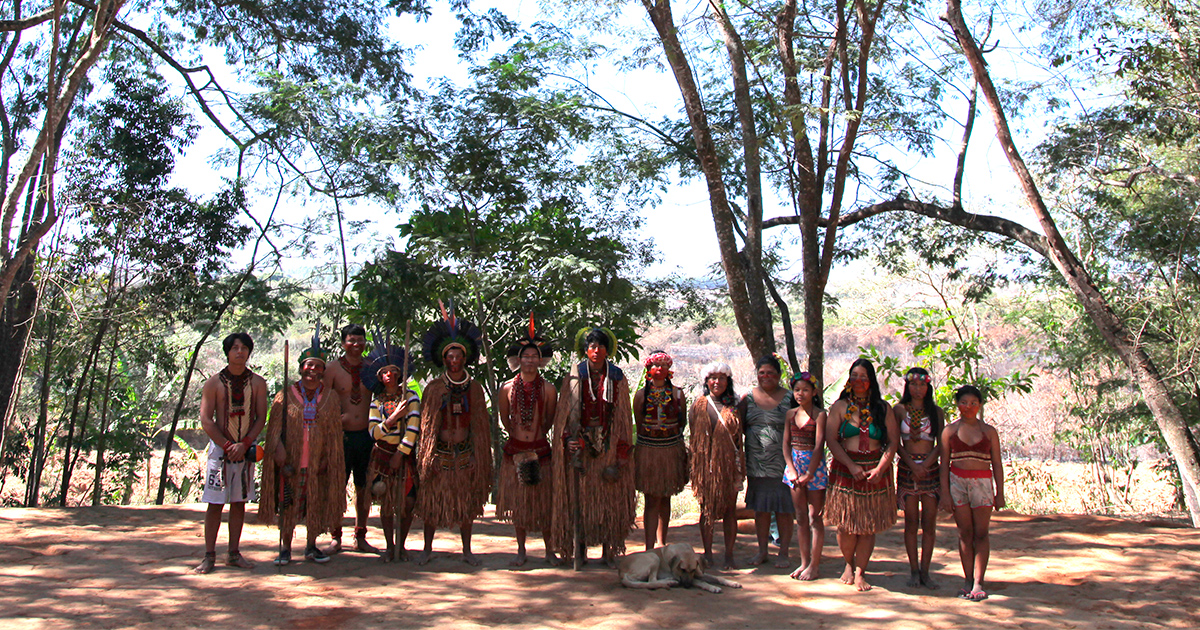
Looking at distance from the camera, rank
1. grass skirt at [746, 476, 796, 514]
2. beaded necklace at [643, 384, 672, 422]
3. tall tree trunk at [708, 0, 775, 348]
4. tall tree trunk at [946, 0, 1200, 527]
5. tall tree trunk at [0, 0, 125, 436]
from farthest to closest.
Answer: tall tree trunk at [946, 0, 1200, 527] → tall tree trunk at [708, 0, 775, 348] → tall tree trunk at [0, 0, 125, 436] → beaded necklace at [643, 384, 672, 422] → grass skirt at [746, 476, 796, 514]

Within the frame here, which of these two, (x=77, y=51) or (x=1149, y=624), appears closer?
(x=1149, y=624)

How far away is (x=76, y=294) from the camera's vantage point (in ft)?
34.4

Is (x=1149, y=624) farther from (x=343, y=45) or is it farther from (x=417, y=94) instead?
(x=343, y=45)

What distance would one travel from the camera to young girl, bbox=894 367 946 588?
5.38 metres

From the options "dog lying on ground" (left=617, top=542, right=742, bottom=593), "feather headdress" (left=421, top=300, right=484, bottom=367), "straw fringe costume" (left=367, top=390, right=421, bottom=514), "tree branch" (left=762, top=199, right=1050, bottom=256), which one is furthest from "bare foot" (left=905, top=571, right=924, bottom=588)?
"tree branch" (left=762, top=199, right=1050, bottom=256)

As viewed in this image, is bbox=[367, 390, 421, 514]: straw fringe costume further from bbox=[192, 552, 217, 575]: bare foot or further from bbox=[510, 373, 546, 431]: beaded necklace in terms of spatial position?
bbox=[192, 552, 217, 575]: bare foot

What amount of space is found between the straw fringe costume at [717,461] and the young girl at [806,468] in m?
0.40

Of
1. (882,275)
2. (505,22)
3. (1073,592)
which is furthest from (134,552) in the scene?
(882,275)

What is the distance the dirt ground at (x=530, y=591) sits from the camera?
4719 millimetres

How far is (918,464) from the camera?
5387 millimetres

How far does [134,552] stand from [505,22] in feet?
22.9

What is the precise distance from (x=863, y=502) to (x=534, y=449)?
2.14 metres

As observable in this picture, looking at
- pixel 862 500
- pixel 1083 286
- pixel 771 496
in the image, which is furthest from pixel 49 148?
pixel 1083 286

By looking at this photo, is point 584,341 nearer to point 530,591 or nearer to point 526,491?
point 526,491
